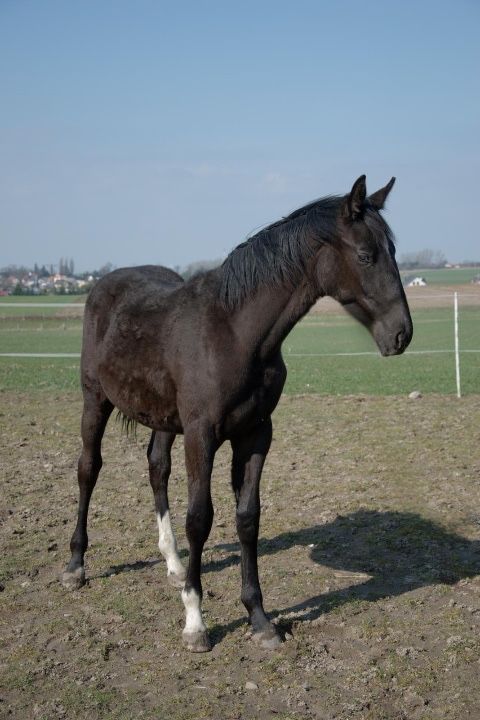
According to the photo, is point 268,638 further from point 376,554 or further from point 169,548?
point 376,554

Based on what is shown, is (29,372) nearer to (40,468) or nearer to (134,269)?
(40,468)

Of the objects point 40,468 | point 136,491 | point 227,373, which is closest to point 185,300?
point 227,373

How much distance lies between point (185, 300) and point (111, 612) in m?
2.03

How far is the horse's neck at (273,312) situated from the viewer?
13.9ft

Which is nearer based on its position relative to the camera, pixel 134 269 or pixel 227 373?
pixel 227 373

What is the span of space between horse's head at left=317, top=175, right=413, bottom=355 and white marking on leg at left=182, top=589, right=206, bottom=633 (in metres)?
1.79

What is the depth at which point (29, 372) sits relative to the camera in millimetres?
19906

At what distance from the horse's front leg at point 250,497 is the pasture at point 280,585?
0.22 metres

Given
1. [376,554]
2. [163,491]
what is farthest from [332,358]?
[163,491]

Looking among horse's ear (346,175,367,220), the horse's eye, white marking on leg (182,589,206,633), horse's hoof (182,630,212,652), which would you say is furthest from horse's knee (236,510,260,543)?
horse's ear (346,175,367,220)

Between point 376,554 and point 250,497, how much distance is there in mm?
1662

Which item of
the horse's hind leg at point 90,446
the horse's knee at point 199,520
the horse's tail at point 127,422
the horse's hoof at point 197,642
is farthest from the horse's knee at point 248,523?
the horse's hind leg at point 90,446

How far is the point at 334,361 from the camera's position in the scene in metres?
24.2

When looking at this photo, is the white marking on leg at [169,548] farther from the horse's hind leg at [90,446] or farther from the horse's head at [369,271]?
the horse's head at [369,271]
